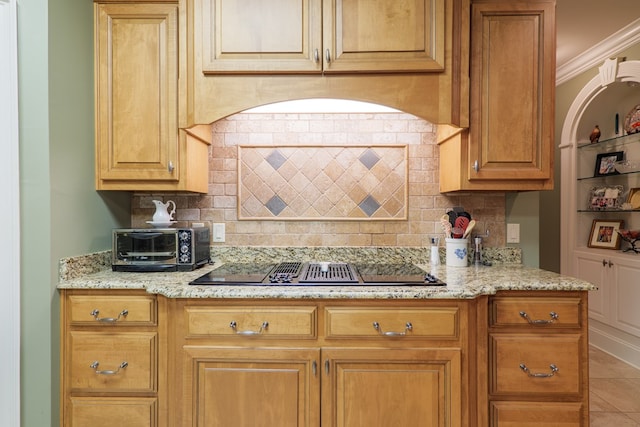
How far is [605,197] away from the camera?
11.8 feet

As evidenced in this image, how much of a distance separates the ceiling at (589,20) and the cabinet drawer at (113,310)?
344 centimetres

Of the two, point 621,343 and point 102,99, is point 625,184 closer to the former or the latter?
point 621,343

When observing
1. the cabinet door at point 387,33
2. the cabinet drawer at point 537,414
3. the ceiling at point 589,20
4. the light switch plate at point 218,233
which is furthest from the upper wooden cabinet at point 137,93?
the ceiling at point 589,20

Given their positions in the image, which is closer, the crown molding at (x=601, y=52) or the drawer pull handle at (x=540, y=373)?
the drawer pull handle at (x=540, y=373)

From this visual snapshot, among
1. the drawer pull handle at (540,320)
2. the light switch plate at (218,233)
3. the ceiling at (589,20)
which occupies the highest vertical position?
the ceiling at (589,20)

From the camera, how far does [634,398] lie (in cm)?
261

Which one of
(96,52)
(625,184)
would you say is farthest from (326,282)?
(625,184)

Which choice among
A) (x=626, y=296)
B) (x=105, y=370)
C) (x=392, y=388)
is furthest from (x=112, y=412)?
(x=626, y=296)

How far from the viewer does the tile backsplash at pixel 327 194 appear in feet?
7.47

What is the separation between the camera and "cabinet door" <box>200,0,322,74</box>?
183cm

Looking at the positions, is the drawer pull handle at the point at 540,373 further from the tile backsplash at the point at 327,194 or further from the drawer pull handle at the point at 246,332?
the drawer pull handle at the point at 246,332

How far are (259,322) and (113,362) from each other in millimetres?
688

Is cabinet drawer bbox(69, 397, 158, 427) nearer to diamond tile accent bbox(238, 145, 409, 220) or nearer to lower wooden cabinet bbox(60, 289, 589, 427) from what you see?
lower wooden cabinet bbox(60, 289, 589, 427)

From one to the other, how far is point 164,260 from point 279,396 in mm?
922
